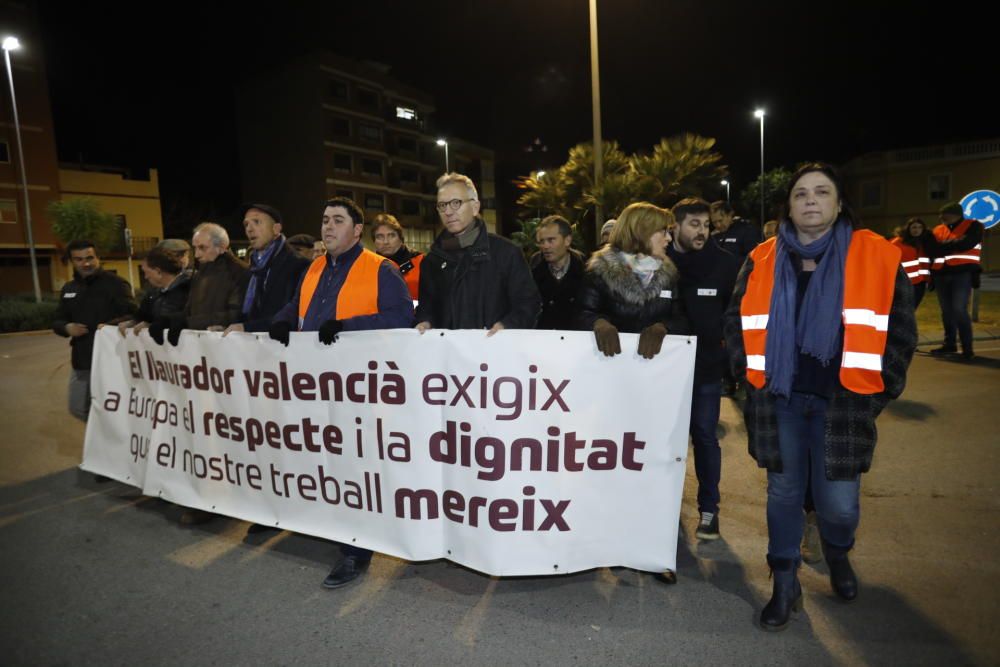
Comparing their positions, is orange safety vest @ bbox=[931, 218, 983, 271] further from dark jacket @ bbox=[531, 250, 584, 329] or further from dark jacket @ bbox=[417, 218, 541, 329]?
dark jacket @ bbox=[417, 218, 541, 329]

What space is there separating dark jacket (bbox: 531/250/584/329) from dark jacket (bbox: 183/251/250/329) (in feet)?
6.96

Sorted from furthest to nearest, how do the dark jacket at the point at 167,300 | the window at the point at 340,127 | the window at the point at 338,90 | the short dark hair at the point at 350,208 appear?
1. the window at the point at 338,90
2. the window at the point at 340,127
3. the dark jacket at the point at 167,300
4. the short dark hair at the point at 350,208

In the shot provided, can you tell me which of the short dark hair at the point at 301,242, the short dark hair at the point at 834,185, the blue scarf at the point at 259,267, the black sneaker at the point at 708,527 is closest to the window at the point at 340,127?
the short dark hair at the point at 301,242

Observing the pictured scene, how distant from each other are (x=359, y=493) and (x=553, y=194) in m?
13.0

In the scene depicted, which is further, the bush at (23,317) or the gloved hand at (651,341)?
the bush at (23,317)

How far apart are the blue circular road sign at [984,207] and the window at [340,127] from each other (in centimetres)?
3958

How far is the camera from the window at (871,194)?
4128cm

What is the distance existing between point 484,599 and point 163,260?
3569 millimetres

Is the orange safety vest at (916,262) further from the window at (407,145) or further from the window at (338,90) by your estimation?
the window at (407,145)

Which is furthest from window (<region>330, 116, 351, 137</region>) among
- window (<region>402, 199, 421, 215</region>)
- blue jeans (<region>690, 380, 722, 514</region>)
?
blue jeans (<region>690, 380, 722, 514</region>)

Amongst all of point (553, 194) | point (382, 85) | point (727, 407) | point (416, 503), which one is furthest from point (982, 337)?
point (382, 85)

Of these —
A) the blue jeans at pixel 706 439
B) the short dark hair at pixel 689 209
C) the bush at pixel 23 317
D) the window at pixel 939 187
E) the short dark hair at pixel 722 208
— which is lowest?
the blue jeans at pixel 706 439

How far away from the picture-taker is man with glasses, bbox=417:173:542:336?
11.0ft

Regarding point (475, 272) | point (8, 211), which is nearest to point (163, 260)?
point (475, 272)
